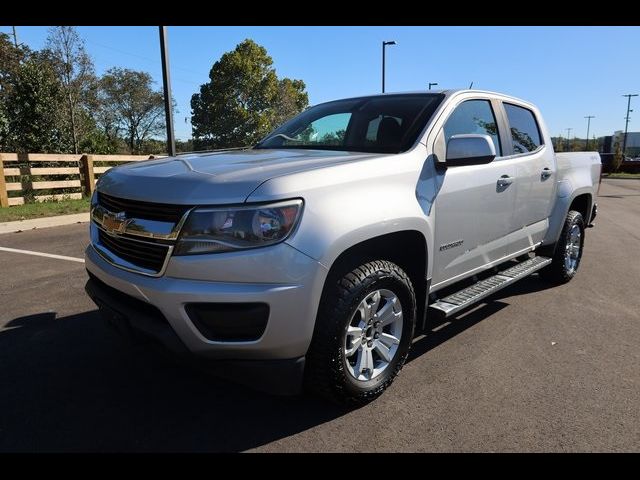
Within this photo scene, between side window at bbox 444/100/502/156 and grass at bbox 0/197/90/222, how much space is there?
30.4 ft

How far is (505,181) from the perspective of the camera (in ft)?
12.6

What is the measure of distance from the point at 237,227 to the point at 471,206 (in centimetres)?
191

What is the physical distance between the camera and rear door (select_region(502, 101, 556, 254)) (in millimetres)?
4156

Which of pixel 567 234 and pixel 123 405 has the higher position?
pixel 567 234

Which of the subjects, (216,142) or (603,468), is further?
(216,142)

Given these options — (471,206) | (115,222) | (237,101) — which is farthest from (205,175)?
(237,101)

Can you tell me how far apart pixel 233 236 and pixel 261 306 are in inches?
13.9

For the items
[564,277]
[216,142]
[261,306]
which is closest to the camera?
[261,306]

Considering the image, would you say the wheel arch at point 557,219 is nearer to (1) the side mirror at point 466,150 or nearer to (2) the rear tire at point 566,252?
(2) the rear tire at point 566,252

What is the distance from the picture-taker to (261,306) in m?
2.25

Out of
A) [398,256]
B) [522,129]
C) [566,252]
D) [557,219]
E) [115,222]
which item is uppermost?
[522,129]

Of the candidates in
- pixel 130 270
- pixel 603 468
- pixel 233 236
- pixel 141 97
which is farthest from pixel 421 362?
pixel 141 97

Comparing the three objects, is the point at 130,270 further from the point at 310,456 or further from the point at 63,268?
the point at 63,268

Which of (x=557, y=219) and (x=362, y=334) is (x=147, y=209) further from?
(x=557, y=219)
